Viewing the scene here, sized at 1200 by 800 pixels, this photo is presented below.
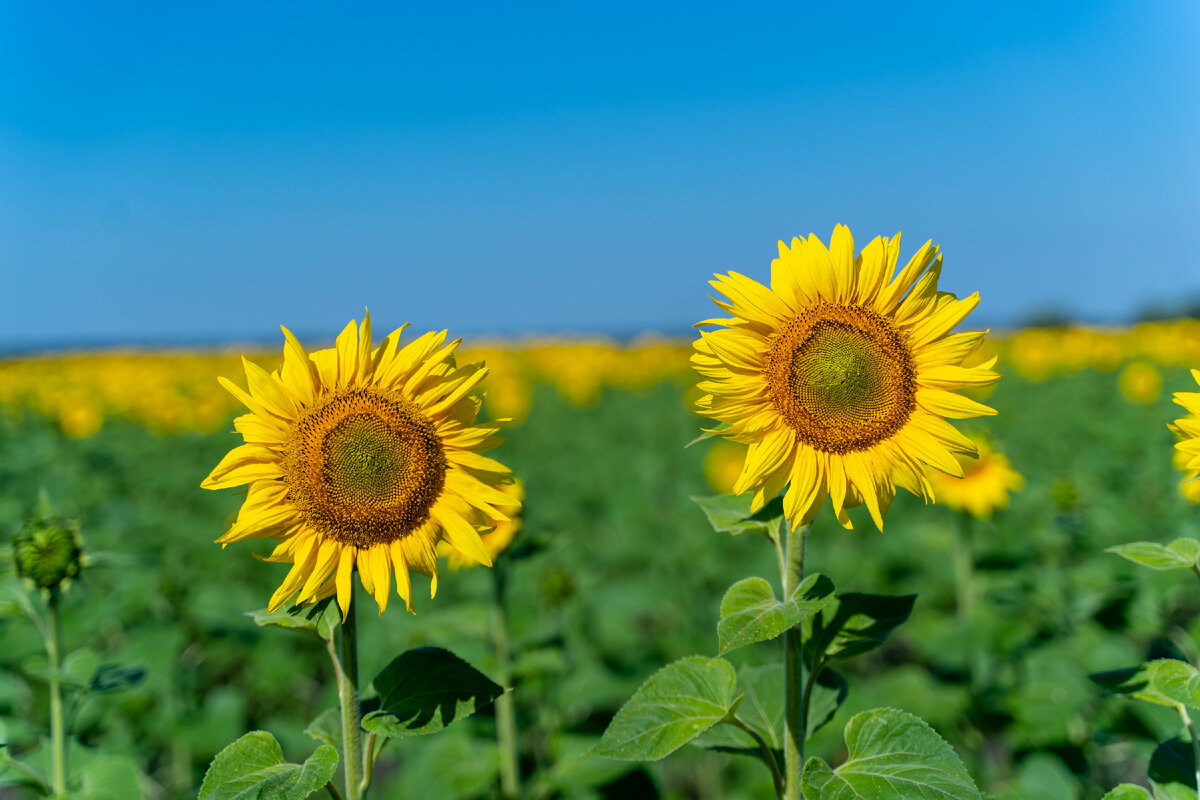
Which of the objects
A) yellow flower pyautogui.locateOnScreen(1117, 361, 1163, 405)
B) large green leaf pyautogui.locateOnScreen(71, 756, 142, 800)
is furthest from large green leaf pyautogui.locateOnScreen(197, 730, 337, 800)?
yellow flower pyautogui.locateOnScreen(1117, 361, 1163, 405)

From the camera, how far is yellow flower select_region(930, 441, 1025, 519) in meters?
3.92

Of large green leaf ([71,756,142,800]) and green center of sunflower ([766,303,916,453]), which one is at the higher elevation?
green center of sunflower ([766,303,916,453])

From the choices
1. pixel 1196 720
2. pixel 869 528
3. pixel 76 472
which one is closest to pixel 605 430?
pixel 869 528

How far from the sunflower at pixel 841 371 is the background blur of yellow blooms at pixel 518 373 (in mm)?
4400

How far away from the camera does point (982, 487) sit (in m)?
4.09

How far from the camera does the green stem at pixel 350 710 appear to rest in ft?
5.37

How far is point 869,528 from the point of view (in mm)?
7859

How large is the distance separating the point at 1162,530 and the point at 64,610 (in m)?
6.09

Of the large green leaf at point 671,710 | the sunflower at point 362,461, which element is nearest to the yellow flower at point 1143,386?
the large green leaf at point 671,710

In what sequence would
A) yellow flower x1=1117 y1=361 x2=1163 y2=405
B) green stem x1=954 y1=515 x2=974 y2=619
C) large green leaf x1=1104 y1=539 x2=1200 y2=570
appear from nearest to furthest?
1. large green leaf x1=1104 y1=539 x2=1200 y2=570
2. green stem x1=954 y1=515 x2=974 y2=619
3. yellow flower x1=1117 y1=361 x2=1163 y2=405

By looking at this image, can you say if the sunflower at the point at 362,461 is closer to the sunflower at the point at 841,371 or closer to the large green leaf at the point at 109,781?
the sunflower at the point at 841,371

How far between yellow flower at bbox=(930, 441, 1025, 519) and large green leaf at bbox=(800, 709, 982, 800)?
239 centimetres

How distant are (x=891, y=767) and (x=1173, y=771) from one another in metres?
0.65

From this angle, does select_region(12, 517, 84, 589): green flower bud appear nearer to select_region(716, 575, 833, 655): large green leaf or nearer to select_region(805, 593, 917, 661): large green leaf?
select_region(716, 575, 833, 655): large green leaf
